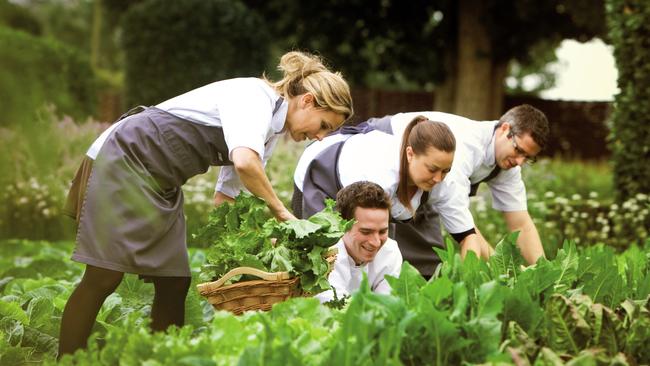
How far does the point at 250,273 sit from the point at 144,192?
48 centimetres

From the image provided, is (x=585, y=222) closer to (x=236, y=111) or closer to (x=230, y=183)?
(x=230, y=183)

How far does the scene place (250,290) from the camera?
3146 millimetres

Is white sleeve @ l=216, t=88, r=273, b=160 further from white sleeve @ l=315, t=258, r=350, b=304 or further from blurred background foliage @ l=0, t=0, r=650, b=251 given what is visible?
blurred background foliage @ l=0, t=0, r=650, b=251

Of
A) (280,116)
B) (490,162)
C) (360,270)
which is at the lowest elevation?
(360,270)

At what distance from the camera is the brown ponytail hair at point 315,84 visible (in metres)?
3.32

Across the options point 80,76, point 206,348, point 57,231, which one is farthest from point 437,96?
point 206,348

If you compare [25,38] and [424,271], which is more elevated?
[25,38]

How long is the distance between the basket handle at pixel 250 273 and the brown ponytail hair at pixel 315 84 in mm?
655

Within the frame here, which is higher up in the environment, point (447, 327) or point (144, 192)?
point (144, 192)

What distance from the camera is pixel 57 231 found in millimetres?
7336

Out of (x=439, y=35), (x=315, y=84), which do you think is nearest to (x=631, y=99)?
(x=315, y=84)

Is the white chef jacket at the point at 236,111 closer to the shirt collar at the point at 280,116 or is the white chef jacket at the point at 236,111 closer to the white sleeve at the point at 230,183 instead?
the shirt collar at the point at 280,116

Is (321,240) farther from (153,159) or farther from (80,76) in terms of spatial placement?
(80,76)

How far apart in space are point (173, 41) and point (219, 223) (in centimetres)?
1030
